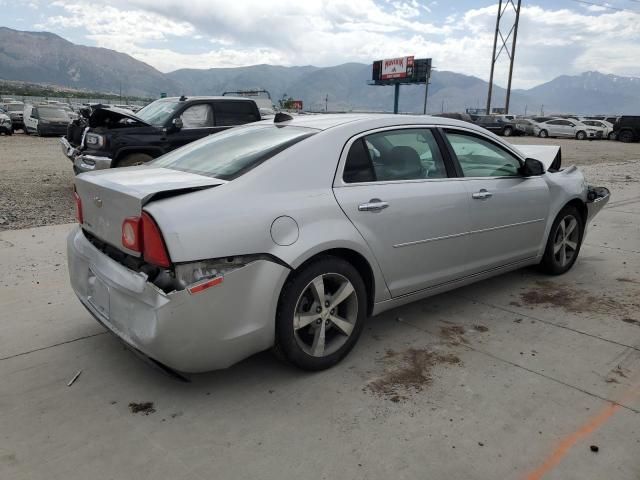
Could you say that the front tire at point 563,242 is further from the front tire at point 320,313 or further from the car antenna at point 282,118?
the car antenna at point 282,118

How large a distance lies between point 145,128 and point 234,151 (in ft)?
18.2

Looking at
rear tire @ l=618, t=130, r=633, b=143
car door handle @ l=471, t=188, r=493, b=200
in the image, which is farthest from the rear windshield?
rear tire @ l=618, t=130, r=633, b=143

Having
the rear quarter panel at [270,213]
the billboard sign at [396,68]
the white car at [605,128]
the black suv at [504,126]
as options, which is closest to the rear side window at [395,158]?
the rear quarter panel at [270,213]

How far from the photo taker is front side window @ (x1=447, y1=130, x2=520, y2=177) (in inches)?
158

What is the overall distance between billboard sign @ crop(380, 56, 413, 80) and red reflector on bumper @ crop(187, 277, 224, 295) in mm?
86125

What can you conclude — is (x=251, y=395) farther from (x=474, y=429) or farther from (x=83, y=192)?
(x=83, y=192)

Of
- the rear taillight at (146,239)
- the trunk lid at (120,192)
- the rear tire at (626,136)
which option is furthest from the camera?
the rear tire at (626,136)

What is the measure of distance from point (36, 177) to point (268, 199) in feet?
32.3

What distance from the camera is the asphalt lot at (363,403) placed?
2377 mm

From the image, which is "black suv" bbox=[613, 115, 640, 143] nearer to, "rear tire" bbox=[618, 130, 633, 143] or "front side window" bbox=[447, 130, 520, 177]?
"rear tire" bbox=[618, 130, 633, 143]

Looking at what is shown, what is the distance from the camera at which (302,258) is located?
2.85 m

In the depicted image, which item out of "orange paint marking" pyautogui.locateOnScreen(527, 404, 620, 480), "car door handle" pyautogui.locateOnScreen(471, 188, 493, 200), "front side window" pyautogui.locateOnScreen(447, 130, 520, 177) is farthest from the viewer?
"front side window" pyautogui.locateOnScreen(447, 130, 520, 177)

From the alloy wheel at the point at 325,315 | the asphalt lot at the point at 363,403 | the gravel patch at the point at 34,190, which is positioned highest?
the alloy wheel at the point at 325,315

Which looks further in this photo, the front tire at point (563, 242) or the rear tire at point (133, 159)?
the rear tire at point (133, 159)
